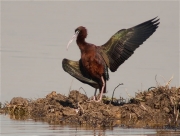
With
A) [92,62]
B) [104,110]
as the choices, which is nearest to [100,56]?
[92,62]

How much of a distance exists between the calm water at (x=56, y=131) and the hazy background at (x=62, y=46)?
9.63 ft

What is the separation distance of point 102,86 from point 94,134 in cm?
→ 296

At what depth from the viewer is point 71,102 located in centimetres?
1744

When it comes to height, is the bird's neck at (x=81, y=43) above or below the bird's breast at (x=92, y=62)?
above

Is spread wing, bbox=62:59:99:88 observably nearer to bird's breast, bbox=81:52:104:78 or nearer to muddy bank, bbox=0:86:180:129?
bird's breast, bbox=81:52:104:78

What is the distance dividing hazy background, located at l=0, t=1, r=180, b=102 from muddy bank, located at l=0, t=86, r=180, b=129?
1431mm

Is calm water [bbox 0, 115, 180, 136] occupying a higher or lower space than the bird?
lower

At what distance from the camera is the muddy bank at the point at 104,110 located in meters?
16.3

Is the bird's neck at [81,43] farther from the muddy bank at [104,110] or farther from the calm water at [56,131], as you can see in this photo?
the calm water at [56,131]

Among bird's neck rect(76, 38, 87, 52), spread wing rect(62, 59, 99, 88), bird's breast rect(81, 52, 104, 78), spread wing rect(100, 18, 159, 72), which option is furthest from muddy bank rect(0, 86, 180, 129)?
bird's neck rect(76, 38, 87, 52)

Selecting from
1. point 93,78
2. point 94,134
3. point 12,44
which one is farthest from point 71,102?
point 12,44

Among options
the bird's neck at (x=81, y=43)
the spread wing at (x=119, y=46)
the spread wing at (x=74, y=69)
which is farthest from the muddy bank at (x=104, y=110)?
the bird's neck at (x=81, y=43)

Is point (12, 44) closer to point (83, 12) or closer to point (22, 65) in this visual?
point (22, 65)

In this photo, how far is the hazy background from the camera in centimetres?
2027
